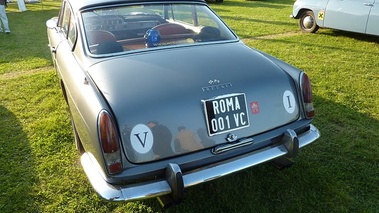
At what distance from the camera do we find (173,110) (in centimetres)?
204

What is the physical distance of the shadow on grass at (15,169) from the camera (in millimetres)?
2535

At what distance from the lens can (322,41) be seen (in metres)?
7.48

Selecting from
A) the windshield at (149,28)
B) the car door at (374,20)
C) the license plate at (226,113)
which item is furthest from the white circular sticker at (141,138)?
the car door at (374,20)

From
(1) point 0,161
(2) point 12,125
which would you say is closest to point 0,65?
(2) point 12,125

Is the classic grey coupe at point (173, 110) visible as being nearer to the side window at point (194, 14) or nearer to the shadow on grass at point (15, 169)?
the side window at point (194, 14)

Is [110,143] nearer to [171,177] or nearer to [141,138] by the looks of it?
[141,138]

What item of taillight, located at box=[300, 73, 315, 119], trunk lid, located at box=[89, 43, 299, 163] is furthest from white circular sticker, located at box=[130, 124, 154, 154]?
taillight, located at box=[300, 73, 315, 119]

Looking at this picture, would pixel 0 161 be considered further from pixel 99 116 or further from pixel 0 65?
pixel 0 65

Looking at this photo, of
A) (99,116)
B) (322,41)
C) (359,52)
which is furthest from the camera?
(322,41)

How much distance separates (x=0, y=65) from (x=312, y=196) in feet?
19.7

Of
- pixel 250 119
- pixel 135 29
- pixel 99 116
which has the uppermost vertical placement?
pixel 135 29

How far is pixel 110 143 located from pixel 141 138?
191mm

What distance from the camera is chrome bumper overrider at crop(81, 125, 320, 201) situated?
192 cm

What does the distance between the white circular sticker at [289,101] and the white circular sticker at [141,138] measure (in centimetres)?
109
